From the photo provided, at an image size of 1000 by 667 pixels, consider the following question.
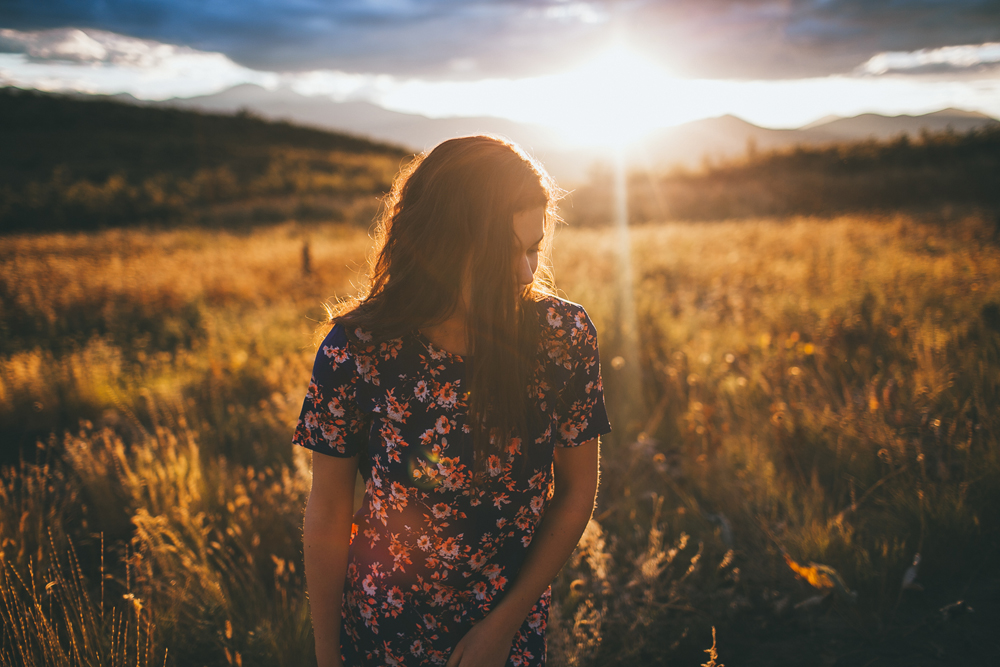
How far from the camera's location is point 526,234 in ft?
3.83

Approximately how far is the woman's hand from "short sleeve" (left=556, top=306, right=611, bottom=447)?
1.55ft

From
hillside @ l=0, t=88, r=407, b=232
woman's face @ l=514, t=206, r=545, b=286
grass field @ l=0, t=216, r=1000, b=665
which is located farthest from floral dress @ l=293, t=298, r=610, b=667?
hillside @ l=0, t=88, r=407, b=232

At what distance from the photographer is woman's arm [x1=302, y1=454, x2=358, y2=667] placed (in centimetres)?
117

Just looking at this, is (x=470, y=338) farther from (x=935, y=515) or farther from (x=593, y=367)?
(x=935, y=515)

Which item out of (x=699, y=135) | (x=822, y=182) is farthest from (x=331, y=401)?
(x=699, y=135)

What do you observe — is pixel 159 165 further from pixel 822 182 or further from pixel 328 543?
pixel 328 543

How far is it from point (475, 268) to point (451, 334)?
7.0 inches

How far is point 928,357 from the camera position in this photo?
3.12 m

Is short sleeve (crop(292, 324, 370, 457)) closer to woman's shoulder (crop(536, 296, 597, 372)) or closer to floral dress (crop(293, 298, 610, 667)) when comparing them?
floral dress (crop(293, 298, 610, 667))

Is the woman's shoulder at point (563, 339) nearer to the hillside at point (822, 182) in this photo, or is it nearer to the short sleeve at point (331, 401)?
the short sleeve at point (331, 401)

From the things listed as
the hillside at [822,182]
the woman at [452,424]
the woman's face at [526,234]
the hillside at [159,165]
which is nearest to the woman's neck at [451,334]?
the woman at [452,424]

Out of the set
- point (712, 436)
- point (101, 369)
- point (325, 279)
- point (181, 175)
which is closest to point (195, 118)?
point (181, 175)

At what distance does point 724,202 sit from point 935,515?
19.3 m

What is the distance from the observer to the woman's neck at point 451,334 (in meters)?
1.18
